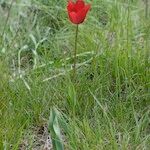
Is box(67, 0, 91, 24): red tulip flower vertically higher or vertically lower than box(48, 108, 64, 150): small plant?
higher

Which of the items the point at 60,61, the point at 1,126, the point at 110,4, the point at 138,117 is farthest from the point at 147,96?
the point at 110,4

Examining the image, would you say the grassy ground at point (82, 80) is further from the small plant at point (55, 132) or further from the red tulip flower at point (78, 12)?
the red tulip flower at point (78, 12)

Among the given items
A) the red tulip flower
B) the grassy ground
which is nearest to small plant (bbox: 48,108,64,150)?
the grassy ground

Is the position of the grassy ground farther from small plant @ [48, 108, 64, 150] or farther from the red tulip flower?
the red tulip flower

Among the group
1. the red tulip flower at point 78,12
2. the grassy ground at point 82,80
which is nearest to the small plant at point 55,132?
the grassy ground at point 82,80

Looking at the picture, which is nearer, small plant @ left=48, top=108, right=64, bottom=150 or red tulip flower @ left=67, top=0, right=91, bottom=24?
small plant @ left=48, top=108, right=64, bottom=150

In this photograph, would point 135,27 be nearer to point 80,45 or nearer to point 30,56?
point 80,45

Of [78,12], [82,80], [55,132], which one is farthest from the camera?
[82,80]

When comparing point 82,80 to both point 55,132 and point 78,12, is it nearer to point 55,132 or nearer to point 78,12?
point 78,12

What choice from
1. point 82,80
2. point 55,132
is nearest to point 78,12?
point 82,80
